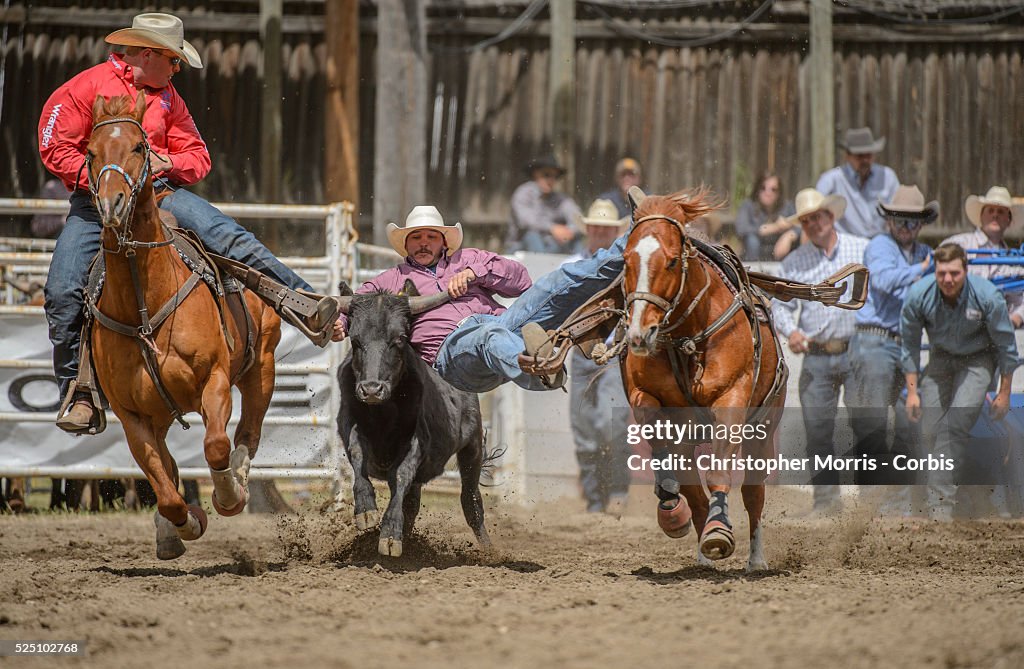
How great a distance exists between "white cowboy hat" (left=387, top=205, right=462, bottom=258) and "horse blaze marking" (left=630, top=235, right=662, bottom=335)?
63.6 inches

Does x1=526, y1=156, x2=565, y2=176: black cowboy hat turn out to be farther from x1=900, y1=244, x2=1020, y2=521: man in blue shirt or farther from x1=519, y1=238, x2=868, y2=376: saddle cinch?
x1=519, y1=238, x2=868, y2=376: saddle cinch

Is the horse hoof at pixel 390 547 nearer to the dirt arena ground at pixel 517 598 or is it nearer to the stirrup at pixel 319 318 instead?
the dirt arena ground at pixel 517 598

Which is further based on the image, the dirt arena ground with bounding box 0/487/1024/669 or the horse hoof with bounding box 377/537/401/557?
the horse hoof with bounding box 377/537/401/557

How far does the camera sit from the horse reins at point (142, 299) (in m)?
5.14

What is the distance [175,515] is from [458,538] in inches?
81.0

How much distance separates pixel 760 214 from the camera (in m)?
9.77

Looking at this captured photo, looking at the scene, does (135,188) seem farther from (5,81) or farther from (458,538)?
(5,81)

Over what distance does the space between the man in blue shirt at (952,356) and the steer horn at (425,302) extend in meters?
3.53

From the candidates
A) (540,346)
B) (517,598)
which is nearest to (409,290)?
(540,346)

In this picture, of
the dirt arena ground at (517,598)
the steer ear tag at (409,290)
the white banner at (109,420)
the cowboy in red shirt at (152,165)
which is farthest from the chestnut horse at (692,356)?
the white banner at (109,420)

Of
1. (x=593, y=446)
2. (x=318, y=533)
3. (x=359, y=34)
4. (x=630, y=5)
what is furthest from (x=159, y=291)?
(x=630, y=5)

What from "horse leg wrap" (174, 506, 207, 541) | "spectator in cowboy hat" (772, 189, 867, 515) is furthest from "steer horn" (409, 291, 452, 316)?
"spectator in cowboy hat" (772, 189, 867, 515)

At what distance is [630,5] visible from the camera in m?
10.8

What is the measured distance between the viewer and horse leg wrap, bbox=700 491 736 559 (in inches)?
206
